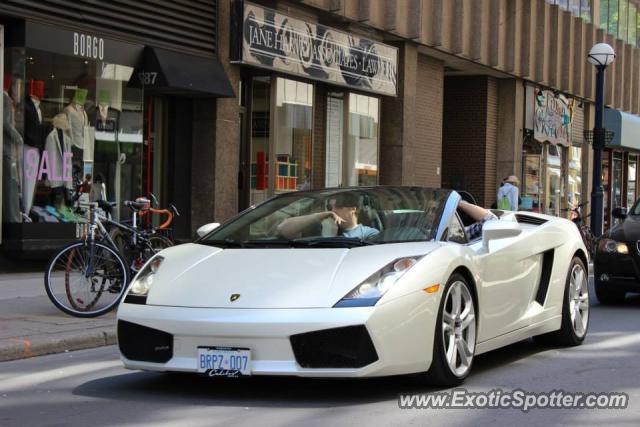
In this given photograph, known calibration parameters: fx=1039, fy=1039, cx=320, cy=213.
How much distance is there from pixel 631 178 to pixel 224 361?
3562 centimetres

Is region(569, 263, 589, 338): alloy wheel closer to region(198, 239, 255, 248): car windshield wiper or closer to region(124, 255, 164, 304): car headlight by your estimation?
region(198, 239, 255, 248): car windshield wiper

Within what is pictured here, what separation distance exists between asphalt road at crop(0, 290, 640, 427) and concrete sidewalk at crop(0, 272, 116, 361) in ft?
0.41

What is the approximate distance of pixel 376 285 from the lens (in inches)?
239

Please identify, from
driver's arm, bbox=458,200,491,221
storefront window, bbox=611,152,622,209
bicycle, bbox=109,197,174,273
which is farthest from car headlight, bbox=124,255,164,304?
storefront window, bbox=611,152,622,209

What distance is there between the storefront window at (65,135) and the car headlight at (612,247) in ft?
21.6

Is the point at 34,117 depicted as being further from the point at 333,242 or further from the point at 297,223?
the point at 333,242

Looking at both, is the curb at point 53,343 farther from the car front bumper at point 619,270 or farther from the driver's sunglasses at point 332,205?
the car front bumper at point 619,270

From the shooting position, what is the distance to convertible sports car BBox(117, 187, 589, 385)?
5895 millimetres

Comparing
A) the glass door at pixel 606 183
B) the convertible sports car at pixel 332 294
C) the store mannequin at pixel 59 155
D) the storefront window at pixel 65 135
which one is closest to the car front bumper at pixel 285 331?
the convertible sports car at pixel 332 294

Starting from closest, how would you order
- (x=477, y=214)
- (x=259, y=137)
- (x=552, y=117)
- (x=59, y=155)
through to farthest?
(x=477, y=214) < (x=59, y=155) < (x=259, y=137) < (x=552, y=117)

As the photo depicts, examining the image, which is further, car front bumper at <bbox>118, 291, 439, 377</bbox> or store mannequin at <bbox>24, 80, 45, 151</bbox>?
store mannequin at <bbox>24, 80, 45, 151</bbox>

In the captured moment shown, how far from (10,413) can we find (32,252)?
7869mm

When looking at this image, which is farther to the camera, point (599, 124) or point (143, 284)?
point (599, 124)

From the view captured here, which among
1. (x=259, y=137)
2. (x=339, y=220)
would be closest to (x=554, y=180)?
(x=259, y=137)
